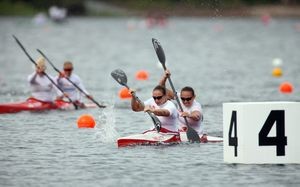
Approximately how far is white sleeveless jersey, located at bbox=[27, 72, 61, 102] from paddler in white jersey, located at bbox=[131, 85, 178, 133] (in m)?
7.06

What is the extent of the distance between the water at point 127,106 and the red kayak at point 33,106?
0.31 meters

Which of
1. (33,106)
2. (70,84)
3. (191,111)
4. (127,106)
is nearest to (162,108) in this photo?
(191,111)

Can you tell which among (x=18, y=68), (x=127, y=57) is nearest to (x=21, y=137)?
(x=18, y=68)

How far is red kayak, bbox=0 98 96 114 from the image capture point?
27438 mm

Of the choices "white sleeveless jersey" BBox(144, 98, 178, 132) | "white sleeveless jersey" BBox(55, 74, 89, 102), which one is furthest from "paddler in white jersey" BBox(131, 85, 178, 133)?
→ "white sleeveless jersey" BBox(55, 74, 89, 102)

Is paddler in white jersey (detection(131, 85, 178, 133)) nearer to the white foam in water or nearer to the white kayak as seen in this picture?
the white kayak

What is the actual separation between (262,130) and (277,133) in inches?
10.1

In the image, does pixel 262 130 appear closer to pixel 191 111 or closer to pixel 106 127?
pixel 191 111

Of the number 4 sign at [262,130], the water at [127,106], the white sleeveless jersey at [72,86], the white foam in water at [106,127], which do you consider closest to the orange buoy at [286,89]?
the water at [127,106]

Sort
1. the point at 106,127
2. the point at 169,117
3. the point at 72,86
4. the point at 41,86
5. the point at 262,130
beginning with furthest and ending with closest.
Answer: the point at 72,86 → the point at 41,86 → the point at 106,127 → the point at 169,117 → the point at 262,130

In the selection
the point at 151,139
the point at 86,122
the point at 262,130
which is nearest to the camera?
the point at 262,130

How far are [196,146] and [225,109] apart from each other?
330cm

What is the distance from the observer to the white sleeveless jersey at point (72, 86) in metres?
28.7

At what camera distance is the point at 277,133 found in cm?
1816
